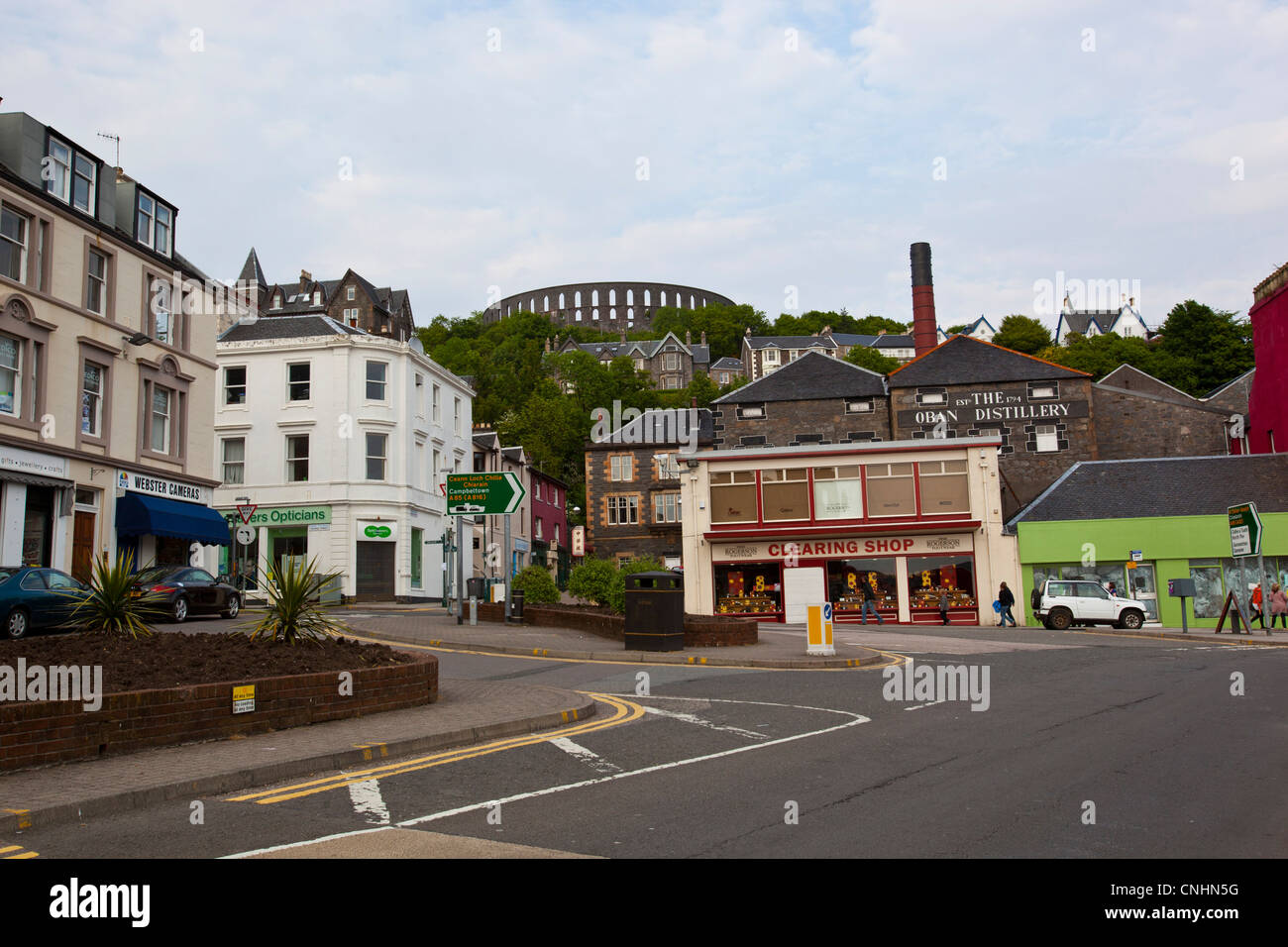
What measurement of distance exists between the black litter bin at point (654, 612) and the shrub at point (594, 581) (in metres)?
6.29

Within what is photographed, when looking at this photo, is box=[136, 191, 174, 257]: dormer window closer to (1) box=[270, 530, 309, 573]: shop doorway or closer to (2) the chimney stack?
(1) box=[270, 530, 309, 573]: shop doorway

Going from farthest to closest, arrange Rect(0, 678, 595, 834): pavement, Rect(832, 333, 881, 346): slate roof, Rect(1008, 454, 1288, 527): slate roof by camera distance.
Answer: Rect(832, 333, 881, 346): slate roof, Rect(1008, 454, 1288, 527): slate roof, Rect(0, 678, 595, 834): pavement

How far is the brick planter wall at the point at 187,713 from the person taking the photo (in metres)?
8.43

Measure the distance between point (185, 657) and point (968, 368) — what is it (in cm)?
4864

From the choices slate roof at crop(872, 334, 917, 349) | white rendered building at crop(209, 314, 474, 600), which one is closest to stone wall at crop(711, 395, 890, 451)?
white rendered building at crop(209, 314, 474, 600)

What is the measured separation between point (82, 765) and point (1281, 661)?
63.4ft

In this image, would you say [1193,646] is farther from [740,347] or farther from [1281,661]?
[740,347]

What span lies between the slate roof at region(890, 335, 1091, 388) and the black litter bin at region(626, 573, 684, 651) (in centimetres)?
3673

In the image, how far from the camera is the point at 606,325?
175375 mm

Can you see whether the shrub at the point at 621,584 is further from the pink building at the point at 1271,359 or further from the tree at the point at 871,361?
the tree at the point at 871,361

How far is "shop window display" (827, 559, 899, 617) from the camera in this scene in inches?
1544

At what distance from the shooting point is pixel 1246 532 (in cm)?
2645

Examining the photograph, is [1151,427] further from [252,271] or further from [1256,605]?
[252,271]
